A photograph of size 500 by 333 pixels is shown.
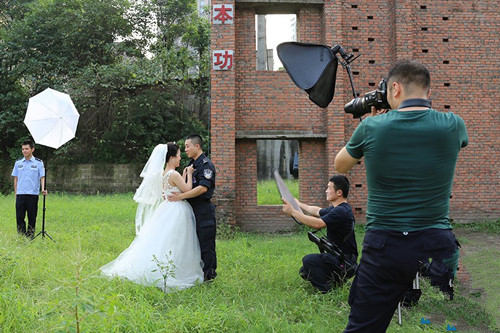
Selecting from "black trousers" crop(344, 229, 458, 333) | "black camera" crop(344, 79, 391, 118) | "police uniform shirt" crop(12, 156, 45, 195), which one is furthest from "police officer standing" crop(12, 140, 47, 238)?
"black trousers" crop(344, 229, 458, 333)

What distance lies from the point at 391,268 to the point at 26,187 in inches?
297

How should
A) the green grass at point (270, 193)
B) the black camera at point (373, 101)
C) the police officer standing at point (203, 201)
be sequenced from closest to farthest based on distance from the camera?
1. the black camera at point (373, 101)
2. the police officer standing at point (203, 201)
3. the green grass at point (270, 193)

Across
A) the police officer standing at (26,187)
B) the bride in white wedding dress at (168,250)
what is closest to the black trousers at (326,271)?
the bride in white wedding dress at (168,250)

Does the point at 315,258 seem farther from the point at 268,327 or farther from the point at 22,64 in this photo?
the point at 22,64

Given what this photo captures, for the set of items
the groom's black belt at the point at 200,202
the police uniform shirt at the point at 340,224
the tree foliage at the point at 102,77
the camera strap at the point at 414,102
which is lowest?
the police uniform shirt at the point at 340,224

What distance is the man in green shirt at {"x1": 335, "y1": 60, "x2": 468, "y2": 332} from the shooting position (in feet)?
7.66

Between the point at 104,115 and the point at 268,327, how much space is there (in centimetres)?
1655

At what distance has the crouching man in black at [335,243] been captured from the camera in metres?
4.85

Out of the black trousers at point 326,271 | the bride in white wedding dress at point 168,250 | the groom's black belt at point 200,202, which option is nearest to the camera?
the black trousers at point 326,271

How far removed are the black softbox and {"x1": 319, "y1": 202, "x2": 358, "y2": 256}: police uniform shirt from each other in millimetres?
1604

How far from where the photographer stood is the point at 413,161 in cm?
235

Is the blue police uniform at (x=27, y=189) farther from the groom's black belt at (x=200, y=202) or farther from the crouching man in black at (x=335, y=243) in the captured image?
the crouching man in black at (x=335, y=243)

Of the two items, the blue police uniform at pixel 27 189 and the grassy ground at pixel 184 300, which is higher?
the blue police uniform at pixel 27 189

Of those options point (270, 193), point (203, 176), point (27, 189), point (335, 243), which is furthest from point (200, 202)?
point (270, 193)
